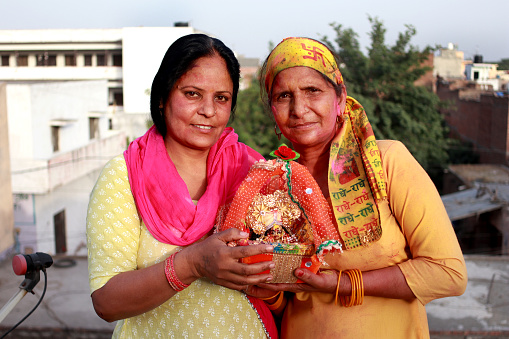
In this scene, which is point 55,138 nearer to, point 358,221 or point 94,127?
point 94,127

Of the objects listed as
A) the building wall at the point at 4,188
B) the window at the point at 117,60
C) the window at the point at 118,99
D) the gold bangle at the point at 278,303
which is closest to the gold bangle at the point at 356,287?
the gold bangle at the point at 278,303

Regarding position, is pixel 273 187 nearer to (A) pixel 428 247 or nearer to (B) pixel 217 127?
(B) pixel 217 127

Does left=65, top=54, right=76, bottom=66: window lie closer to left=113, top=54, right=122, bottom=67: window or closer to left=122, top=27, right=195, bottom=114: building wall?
left=113, top=54, right=122, bottom=67: window

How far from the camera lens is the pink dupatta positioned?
6.16 ft

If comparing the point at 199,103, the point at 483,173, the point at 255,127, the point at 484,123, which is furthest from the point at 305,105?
the point at 484,123

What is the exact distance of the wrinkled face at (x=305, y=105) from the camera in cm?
198

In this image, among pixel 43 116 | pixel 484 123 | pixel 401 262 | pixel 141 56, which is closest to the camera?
pixel 401 262

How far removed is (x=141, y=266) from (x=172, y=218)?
9.5 inches

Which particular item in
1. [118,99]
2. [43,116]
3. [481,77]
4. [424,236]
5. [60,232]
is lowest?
[60,232]

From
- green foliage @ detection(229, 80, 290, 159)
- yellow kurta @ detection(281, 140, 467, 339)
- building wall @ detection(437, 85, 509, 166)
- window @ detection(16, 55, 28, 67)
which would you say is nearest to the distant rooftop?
building wall @ detection(437, 85, 509, 166)

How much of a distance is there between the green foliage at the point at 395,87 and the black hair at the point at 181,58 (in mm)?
17016

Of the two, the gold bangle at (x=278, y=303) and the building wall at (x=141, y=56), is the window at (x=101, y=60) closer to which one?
the building wall at (x=141, y=56)

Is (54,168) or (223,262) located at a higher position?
(223,262)

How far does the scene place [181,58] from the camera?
1880 mm
